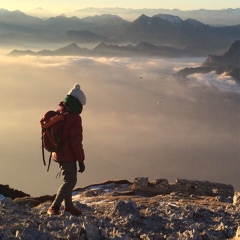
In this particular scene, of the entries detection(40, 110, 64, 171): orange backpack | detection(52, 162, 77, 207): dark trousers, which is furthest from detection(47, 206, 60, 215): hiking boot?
detection(40, 110, 64, 171): orange backpack

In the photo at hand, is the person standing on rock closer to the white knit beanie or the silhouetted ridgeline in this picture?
the white knit beanie

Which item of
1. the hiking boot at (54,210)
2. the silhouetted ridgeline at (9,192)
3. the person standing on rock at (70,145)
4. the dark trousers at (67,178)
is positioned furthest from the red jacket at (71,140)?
the silhouetted ridgeline at (9,192)

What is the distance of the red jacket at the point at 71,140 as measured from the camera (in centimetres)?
866

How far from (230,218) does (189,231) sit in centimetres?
230

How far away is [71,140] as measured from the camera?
28.4 feet

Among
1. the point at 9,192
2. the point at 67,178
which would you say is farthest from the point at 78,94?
the point at 9,192

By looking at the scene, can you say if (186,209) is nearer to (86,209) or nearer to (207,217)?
(207,217)

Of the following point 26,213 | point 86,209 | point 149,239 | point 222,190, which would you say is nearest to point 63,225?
point 149,239

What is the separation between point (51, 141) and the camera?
8.70 m

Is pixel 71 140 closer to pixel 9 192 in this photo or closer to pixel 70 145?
pixel 70 145

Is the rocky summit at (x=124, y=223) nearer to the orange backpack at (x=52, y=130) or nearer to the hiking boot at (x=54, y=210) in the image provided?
the hiking boot at (x=54, y=210)

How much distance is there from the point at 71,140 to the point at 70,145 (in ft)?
0.43

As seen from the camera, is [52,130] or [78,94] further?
[78,94]

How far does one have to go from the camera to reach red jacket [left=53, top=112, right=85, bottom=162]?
341 inches
